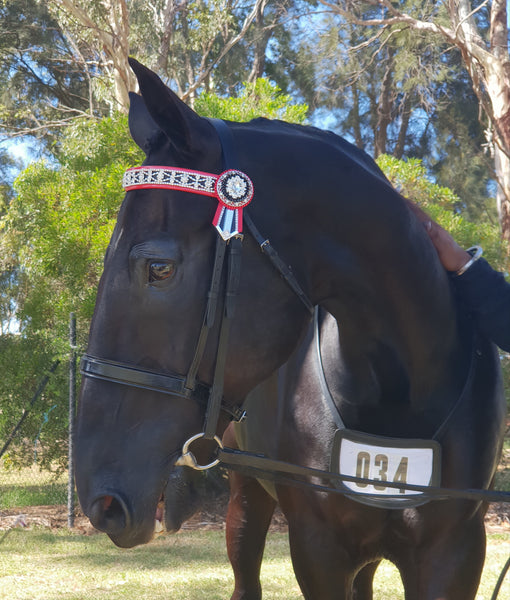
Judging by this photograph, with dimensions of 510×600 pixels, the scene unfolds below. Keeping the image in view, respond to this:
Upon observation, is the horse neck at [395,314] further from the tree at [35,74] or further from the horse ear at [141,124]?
the tree at [35,74]

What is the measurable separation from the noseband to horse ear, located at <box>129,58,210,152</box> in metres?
0.08

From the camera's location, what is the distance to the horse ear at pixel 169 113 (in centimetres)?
146

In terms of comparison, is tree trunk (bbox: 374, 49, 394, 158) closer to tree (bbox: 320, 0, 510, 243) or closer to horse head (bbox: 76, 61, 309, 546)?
tree (bbox: 320, 0, 510, 243)

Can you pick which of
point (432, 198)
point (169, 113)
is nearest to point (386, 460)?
point (169, 113)

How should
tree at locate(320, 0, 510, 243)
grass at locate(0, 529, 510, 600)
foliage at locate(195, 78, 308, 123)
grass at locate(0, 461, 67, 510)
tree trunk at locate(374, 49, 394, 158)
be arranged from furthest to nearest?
tree trunk at locate(374, 49, 394, 158) → tree at locate(320, 0, 510, 243) → grass at locate(0, 461, 67, 510) → foliage at locate(195, 78, 308, 123) → grass at locate(0, 529, 510, 600)

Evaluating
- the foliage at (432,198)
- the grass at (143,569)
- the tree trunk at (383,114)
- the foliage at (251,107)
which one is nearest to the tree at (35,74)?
the tree trunk at (383,114)

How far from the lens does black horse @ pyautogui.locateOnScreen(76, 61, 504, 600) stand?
142cm

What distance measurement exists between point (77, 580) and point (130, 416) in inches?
168

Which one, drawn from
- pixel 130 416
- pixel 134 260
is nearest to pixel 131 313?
pixel 134 260

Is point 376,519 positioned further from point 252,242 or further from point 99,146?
point 99,146

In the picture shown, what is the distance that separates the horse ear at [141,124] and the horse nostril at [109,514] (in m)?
0.83

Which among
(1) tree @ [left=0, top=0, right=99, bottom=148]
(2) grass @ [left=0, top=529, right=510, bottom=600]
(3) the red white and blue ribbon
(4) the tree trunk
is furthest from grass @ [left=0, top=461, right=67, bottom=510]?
(4) the tree trunk

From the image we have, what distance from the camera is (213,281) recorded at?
1458mm

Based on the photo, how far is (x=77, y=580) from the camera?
510 cm
